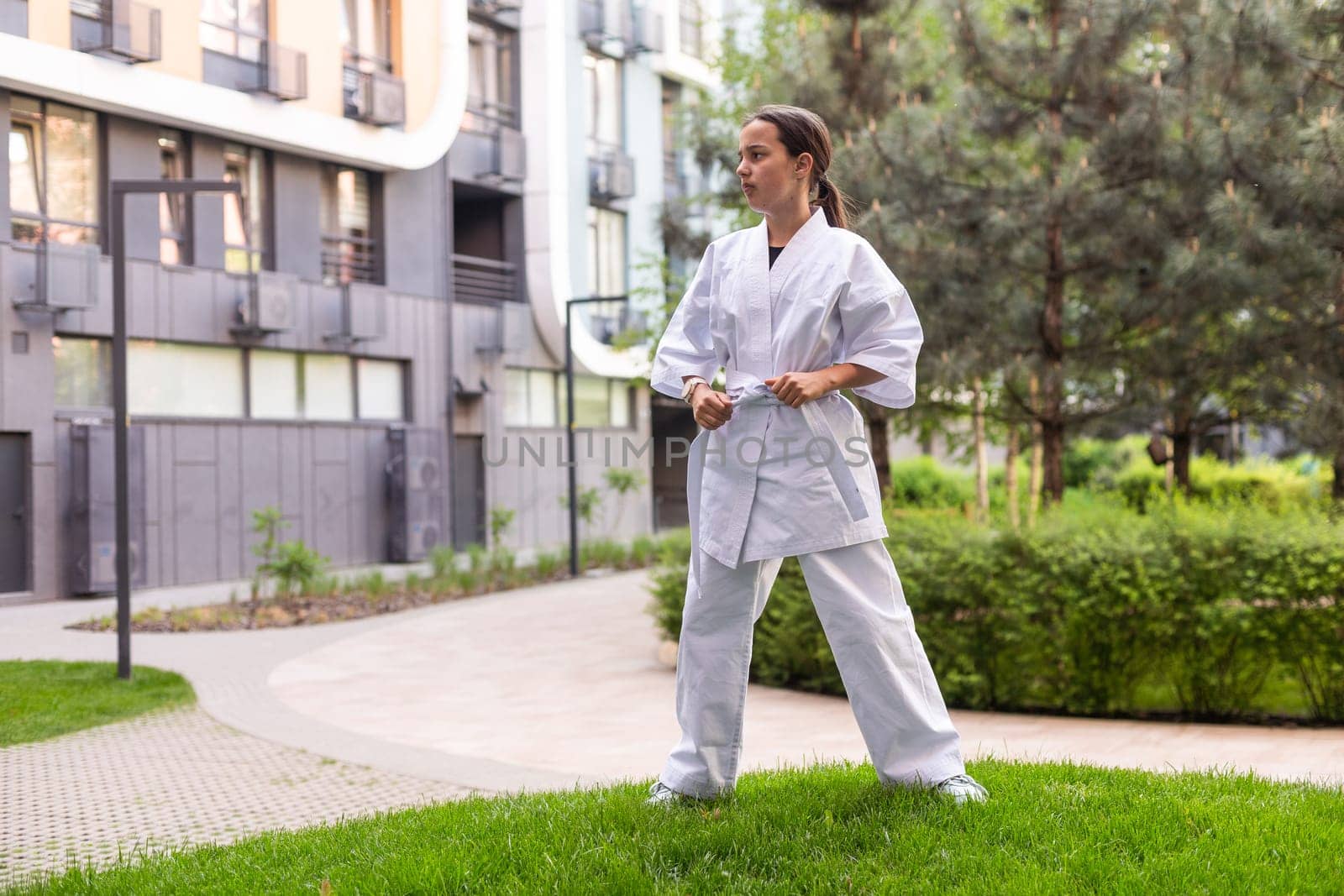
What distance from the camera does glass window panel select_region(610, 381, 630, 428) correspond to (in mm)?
25977

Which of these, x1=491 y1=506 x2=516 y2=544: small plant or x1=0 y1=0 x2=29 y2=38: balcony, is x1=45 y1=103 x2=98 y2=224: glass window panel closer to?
x1=0 y1=0 x2=29 y2=38: balcony

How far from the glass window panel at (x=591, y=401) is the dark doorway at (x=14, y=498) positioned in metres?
11.5

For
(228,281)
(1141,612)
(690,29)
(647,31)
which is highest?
(690,29)

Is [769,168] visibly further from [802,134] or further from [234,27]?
[234,27]

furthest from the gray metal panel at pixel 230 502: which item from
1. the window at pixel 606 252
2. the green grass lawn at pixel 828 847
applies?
the green grass lawn at pixel 828 847

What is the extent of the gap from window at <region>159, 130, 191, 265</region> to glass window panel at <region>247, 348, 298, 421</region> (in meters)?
1.73

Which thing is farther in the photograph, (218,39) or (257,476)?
(257,476)

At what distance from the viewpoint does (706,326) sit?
12.7ft

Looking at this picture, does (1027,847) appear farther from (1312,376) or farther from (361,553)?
(361,553)

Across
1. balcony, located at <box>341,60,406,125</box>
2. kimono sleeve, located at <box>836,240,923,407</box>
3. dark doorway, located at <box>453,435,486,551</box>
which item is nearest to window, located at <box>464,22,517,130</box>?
balcony, located at <box>341,60,406,125</box>

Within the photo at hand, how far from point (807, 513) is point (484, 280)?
19523 millimetres

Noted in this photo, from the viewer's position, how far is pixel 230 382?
682 inches

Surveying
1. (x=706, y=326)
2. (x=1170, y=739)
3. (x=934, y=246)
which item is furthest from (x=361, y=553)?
(x=706, y=326)

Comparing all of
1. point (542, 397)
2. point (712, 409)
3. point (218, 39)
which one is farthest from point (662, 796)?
point (542, 397)
